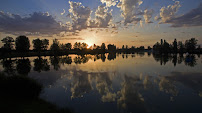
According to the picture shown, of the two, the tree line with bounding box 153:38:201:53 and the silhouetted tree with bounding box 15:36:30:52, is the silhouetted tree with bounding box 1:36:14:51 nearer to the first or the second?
the silhouetted tree with bounding box 15:36:30:52

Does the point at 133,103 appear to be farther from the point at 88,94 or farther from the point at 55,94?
the point at 55,94

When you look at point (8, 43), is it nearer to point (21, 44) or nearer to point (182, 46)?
point (21, 44)

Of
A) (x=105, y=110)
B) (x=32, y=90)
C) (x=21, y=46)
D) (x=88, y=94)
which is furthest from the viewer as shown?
(x=21, y=46)

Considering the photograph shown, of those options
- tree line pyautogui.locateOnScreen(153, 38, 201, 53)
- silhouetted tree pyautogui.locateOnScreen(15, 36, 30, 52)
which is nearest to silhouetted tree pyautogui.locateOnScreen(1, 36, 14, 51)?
silhouetted tree pyautogui.locateOnScreen(15, 36, 30, 52)

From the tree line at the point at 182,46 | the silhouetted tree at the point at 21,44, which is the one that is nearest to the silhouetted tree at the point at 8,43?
the silhouetted tree at the point at 21,44

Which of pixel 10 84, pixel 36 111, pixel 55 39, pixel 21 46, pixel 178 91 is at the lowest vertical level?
pixel 178 91

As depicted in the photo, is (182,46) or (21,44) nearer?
(21,44)

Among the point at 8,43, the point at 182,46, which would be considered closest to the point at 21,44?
the point at 8,43

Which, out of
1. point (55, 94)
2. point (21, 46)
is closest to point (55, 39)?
point (21, 46)

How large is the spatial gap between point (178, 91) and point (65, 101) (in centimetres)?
1481

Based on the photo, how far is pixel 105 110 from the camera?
10922 mm

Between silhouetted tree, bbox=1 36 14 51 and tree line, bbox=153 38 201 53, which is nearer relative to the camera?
silhouetted tree, bbox=1 36 14 51

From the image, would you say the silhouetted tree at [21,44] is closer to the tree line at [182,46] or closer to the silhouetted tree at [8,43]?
the silhouetted tree at [8,43]

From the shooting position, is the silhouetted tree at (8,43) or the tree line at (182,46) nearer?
the silhouetted tree at (8,43)
